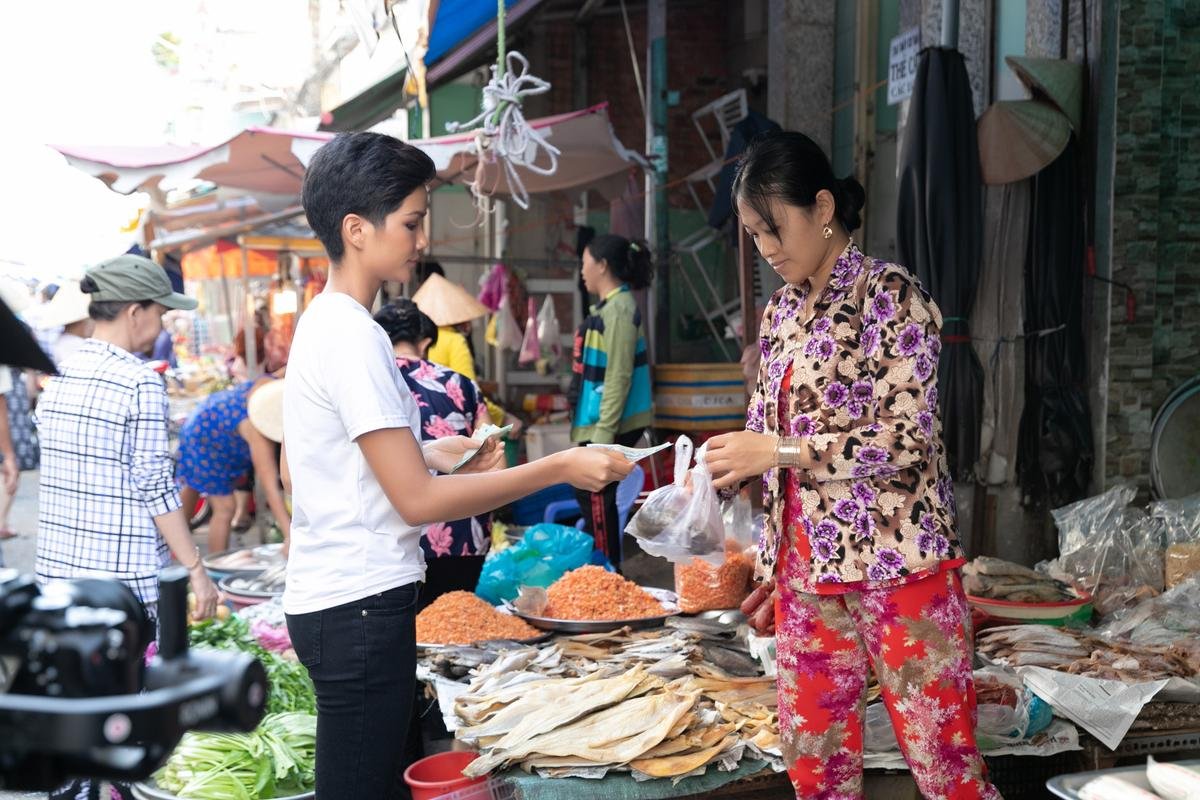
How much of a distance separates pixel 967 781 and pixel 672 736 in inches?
36.8

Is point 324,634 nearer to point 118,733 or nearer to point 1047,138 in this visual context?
point 118,733

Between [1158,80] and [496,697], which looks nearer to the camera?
[496,697]

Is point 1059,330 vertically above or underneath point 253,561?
above

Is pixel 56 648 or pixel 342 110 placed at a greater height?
pixel 342 110

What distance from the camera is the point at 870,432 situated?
257 cm

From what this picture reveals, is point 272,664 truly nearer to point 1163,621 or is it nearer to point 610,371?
point 610,371

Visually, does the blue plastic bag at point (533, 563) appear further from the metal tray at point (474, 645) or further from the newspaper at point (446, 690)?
the newspaper at point (446, 690)

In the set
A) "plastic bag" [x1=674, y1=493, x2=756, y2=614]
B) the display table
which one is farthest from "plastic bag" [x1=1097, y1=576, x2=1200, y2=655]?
the display table

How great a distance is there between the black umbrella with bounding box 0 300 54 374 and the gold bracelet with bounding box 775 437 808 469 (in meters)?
1.77

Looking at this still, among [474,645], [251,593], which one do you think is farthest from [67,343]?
[474,645]

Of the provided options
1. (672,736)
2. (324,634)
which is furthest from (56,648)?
(672,736)

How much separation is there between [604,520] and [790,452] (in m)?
4.08

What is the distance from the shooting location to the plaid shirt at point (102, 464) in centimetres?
365

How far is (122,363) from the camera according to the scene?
3.70 metres
